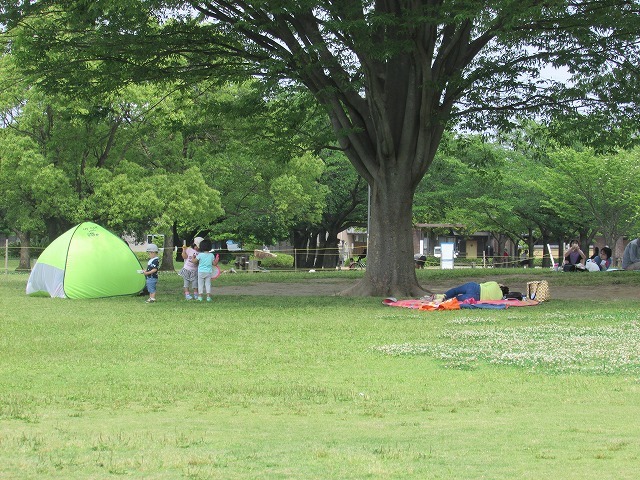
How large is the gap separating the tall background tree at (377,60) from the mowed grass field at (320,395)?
6398 millimetres

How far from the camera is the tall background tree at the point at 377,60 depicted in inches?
828

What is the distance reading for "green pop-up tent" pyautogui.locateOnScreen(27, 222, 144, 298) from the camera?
2309cm

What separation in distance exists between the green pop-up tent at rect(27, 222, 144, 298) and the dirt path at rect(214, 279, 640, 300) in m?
2.67

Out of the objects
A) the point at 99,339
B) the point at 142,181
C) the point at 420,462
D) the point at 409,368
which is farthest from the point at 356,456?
the point at 142,181

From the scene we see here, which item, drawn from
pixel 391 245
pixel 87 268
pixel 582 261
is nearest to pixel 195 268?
pixel 87 268

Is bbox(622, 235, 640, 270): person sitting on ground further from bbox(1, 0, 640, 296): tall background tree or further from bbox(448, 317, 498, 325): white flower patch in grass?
bbox(448, 317, 498, 325): white flower patch in grass

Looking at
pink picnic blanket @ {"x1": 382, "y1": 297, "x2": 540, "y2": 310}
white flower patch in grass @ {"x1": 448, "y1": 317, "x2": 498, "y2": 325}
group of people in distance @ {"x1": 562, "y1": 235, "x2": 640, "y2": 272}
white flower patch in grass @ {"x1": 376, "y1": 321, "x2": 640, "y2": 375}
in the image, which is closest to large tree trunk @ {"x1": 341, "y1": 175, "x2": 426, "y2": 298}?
pink picnic blanket @ {"x1": 382, "y1": 297, "x2": 540, "y2": 310}

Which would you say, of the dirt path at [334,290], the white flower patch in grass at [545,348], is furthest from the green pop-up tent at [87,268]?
the white flower patch in grass at [545,348]

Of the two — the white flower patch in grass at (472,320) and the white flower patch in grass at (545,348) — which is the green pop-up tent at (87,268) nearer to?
the white flower patch in grass at (472,320)

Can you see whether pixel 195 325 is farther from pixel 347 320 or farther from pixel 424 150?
pixel 424 150

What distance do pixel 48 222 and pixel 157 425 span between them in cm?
4042

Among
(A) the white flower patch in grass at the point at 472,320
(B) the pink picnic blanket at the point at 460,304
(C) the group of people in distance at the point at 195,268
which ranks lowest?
(A) the white flower patch in grass at the point at 472,320

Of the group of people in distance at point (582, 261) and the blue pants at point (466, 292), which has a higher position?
the group of people in distance at point (582, 261)

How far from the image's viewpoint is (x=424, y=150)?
75.2 feet
